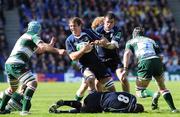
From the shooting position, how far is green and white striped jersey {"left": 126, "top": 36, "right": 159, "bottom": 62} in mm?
15484

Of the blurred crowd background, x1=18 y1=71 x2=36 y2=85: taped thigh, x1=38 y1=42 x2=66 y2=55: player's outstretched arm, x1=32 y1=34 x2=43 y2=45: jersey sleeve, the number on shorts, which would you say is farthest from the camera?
the blurred crowd background

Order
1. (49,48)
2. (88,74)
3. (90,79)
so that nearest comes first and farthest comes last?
(49,48), (90,79), (88,74)

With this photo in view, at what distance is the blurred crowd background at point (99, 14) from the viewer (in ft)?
133

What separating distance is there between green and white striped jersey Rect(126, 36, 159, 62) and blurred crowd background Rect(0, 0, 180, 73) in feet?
77.5

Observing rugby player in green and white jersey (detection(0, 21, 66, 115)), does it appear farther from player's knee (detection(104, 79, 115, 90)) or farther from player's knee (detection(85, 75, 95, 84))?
player's knee (detection(104, 79, 115, 90))

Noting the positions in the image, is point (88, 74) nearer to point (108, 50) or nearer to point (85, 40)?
point (85, 40)

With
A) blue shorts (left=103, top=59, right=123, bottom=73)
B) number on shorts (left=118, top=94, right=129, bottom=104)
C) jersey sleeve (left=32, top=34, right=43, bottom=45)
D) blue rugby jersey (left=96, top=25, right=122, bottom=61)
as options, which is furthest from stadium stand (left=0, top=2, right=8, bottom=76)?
number on shorts (left=118, top=94, right=129, bottom=104)

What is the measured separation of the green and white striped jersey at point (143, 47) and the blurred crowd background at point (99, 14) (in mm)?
23619

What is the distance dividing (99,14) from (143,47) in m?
28.3

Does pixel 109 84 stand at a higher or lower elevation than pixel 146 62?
lower

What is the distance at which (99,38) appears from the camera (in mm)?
15602

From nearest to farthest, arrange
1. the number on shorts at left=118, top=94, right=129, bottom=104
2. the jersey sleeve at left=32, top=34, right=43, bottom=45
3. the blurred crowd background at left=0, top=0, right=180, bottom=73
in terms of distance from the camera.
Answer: the jersey sleeve at left=32, top=34, right=43, bottom=45 → the number on shorts at left=118, top=94, right=129, bottom=104 → the blurred crowd background at left=0, top=0, right=180, bottom=73

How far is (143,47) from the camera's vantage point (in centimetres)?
1562

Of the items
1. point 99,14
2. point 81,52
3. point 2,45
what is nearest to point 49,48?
point 81,52
